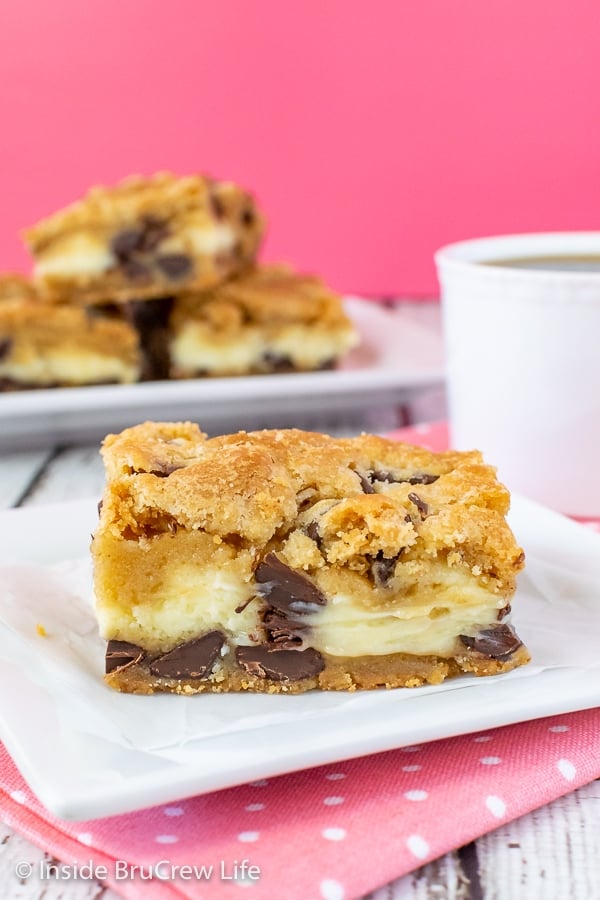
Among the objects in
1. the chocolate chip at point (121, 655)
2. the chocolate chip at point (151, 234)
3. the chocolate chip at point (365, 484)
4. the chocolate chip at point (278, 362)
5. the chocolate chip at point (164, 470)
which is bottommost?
the chocolate chip at point (278, 362)

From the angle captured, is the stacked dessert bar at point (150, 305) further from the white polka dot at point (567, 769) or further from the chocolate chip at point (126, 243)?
the white polka dot at point (567, 769)

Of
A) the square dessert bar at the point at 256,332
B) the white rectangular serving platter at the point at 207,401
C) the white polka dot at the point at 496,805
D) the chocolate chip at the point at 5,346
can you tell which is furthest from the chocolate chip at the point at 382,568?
the chocolate chip at the point at 5,346

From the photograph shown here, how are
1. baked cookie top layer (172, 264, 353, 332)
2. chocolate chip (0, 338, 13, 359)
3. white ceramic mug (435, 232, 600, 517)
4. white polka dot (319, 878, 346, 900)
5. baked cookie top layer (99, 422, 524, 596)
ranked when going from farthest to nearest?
baked cookie top layer (172, 264, 353, 332)
chocolate chip (0, 338, 13, 359)
white ceramic mug (435, 232, 600, 517)
baked cookie top layer (99, 422, 524, 596)
white polka dot (319, 878, 346, 900)

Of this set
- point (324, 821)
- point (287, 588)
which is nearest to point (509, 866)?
point (324, 821)

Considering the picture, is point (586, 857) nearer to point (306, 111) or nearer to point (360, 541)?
point (360, 541)

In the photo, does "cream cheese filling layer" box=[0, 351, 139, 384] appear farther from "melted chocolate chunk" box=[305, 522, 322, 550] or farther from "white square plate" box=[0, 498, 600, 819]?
"melted chocolate chunk" box=[305, 522, 322, 550]

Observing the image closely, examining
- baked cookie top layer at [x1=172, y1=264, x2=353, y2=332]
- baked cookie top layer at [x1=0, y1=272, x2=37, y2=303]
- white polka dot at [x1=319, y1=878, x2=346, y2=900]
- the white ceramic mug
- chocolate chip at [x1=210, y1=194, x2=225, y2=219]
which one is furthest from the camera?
chocolate chip at [x1=210, y1=194, x2=225, y2=219]

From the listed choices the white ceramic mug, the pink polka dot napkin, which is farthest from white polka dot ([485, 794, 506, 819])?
the white ceramic mug
